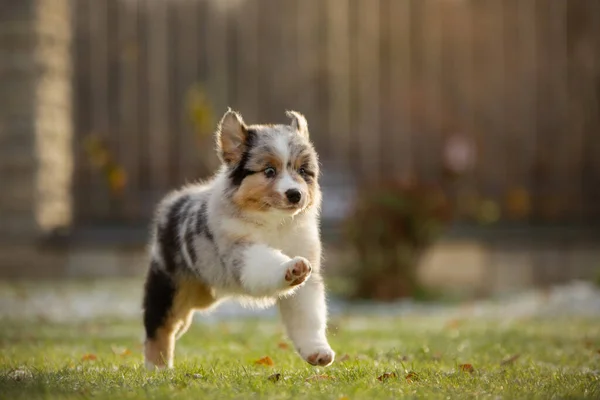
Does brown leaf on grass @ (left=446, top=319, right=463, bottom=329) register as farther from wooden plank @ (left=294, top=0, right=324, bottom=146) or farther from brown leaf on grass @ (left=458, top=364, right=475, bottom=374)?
wooden plank @ (left=294, top=0, right=324, bottom=146)

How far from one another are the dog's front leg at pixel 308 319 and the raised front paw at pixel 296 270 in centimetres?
53

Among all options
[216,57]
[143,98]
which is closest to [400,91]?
[216,57]

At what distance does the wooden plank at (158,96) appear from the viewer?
52.0ft

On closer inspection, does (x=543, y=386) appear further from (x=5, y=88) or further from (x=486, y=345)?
(x=5, y=88)

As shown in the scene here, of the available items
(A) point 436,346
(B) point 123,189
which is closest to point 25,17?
(B) point 123,189

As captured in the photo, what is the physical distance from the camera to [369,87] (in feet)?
53.2

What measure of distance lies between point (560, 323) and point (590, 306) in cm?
182

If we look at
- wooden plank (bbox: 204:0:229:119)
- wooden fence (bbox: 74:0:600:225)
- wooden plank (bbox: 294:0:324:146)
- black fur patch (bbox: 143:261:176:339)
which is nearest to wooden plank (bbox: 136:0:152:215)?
wooden fence (bbox: 74:0:600:225)

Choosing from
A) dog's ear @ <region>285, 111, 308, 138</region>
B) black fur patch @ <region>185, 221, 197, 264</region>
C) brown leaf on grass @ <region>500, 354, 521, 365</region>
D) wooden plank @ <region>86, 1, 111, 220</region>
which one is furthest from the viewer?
wooden plank @ <region>86, 1, 111, 220</region>

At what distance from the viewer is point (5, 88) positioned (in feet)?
45.0

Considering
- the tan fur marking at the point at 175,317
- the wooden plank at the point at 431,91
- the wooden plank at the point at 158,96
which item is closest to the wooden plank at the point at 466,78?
the wooden plank at the point at 431,91

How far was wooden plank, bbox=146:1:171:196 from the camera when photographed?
52.0ft

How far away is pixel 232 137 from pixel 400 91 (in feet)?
37.2

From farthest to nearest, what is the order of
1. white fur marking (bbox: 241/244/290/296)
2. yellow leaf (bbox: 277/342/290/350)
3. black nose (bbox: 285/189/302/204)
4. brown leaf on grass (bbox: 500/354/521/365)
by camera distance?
yellow leaf (bbox: 277/342/290/350) < brown leaf on grass (bbox: 500/354/521/365) < black nose (bbox: 285/189/302/204) < white fur marking (bbox: 241/244/290/296)
